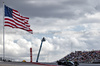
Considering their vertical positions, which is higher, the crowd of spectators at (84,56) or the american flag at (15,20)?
the american flag at (15,20)

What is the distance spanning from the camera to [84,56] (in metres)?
75.6

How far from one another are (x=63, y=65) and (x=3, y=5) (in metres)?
20.1

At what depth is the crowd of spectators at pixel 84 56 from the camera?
73062 mm

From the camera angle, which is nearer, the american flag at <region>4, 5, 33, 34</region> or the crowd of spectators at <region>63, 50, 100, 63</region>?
the american flag at <region>4, 5, 33, 34</region>

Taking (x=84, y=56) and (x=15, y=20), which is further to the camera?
(x=84, y=56)

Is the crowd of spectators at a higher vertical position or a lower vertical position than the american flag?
lower

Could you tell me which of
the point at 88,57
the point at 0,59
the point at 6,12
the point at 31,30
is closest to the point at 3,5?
the point at 6,12

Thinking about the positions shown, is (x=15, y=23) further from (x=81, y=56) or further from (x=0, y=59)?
(x=81, y=56)

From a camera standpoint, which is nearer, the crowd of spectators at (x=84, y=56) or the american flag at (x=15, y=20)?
the american flag at (x=15, y=20)

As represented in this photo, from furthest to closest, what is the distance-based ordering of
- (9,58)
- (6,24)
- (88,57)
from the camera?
(88,57), (9,58), (6,24)

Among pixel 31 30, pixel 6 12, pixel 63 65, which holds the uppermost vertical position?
pixel 6 12

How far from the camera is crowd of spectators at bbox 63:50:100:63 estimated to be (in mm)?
73062

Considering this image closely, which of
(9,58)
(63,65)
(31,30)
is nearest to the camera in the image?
(31,30)

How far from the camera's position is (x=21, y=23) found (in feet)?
116
